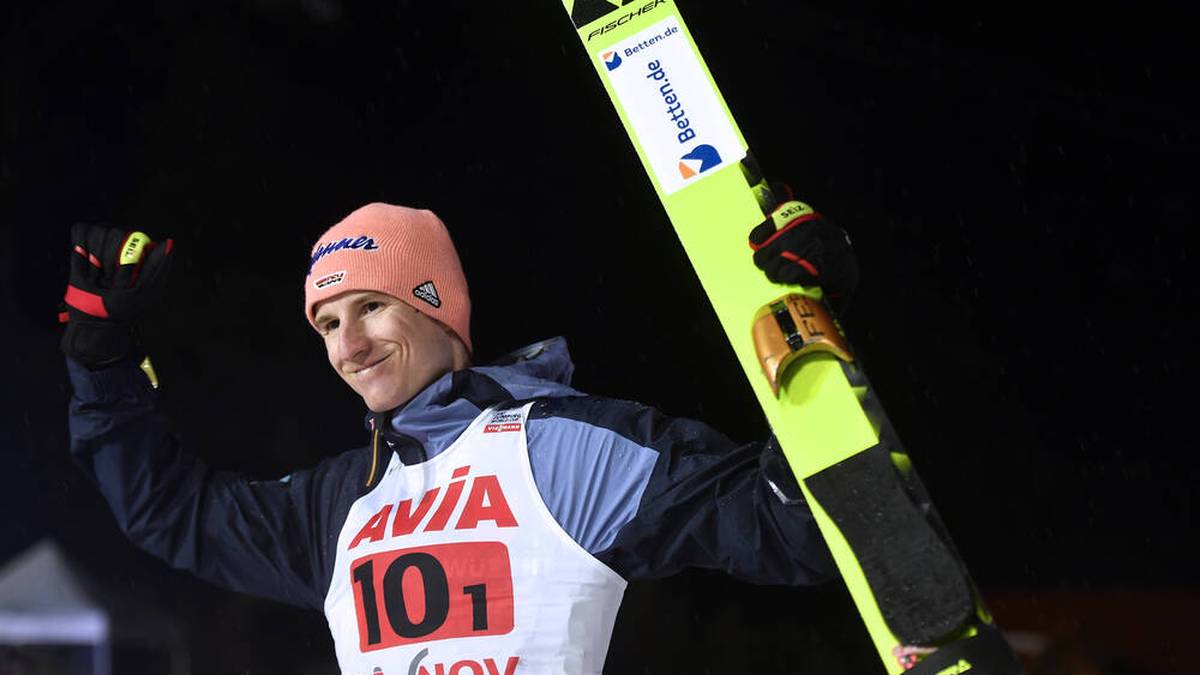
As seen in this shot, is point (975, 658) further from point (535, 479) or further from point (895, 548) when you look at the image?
point (535, 479)

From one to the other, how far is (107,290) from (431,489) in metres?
0.51

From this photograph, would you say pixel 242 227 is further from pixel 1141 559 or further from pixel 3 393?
pixel 1141 559

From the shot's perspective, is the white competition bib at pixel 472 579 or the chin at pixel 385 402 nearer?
the white competition bib at pixel 472 579

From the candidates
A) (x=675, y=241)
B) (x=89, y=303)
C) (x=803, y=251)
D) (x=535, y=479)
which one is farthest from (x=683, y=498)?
(x=675, y=241)

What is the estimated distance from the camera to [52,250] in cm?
244

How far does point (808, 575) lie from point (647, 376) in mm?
913

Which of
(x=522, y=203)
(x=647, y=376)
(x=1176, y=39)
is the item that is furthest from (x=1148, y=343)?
(x=522, y=203)

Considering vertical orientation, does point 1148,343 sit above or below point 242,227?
below

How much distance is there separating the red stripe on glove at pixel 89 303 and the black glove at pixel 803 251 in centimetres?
92

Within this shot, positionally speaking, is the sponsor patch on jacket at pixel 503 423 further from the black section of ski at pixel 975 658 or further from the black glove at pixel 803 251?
the black section of ski at pixel 975 658

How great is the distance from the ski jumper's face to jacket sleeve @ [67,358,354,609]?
0.51 feet

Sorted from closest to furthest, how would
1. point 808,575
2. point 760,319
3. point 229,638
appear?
point 760,319, point 808,575, point 229,638

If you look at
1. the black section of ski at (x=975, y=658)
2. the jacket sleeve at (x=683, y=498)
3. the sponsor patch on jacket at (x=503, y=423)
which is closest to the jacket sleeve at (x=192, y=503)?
the sponsor patch on jacket at (x=503, y=423)

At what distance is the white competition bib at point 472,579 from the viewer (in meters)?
1.60
